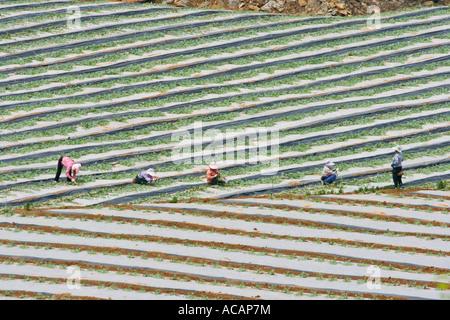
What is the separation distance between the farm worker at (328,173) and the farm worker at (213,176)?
1.77 meters

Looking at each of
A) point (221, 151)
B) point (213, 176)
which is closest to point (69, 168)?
point (213, 176)

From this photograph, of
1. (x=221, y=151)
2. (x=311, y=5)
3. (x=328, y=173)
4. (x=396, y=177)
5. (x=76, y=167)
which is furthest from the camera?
(x=311, y=5)

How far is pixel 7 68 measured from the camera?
16641 mm

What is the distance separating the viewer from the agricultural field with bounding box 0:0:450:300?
9.18 meters

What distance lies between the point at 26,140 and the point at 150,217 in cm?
426

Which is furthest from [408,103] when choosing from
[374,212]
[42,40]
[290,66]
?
[42,40]

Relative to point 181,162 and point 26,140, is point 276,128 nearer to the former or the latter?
point 181,162

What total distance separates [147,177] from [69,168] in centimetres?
137

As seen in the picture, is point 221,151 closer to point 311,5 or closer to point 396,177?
point 396,177

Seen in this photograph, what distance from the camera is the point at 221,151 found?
1395 cm

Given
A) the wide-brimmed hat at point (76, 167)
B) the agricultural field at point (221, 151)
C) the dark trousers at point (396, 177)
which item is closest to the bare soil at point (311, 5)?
the agricultural field at point (221, 151)

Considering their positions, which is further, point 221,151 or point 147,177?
point 221,151

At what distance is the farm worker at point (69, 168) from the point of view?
12281 mm

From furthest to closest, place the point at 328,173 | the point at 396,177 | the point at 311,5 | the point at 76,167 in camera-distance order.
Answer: the point at 311,5
the point at 328,173
the point at 396,177
the point at 76,167
